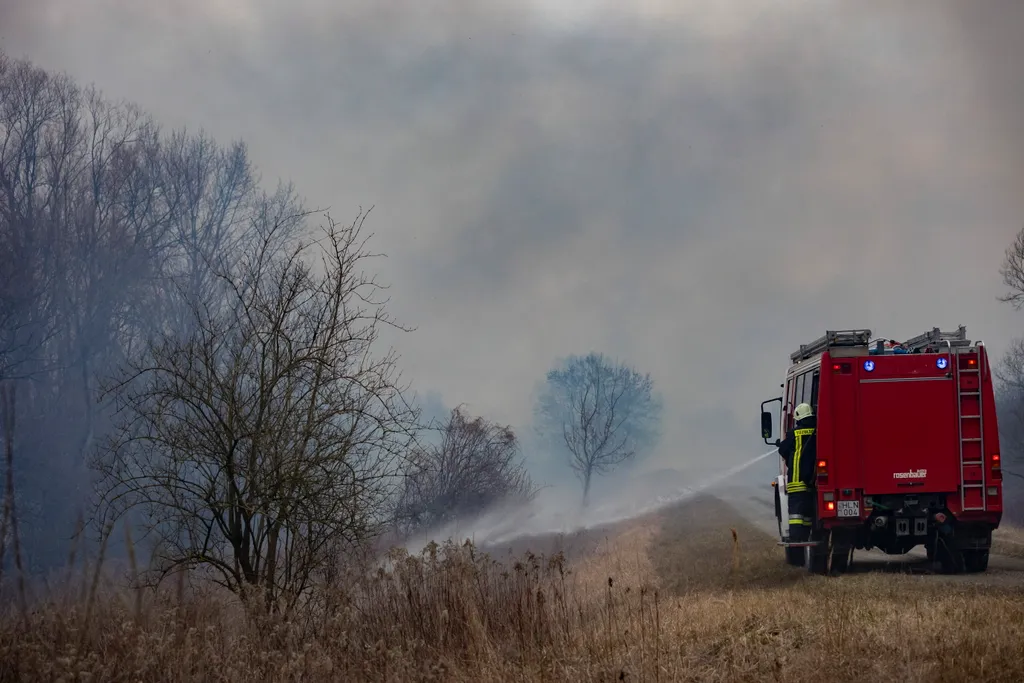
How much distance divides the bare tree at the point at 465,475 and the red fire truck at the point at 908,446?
10.8 m

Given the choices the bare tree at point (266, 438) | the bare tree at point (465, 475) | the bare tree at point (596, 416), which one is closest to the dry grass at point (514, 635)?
the bare tree at point (266, 438)

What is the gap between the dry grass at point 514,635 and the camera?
24.9 ft

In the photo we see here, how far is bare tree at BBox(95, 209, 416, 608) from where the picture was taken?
1152 centimetres

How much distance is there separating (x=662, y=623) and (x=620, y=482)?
6012 cm

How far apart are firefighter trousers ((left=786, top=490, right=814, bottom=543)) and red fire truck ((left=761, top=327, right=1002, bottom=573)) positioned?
0.27m

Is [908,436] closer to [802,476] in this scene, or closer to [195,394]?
[802,476]

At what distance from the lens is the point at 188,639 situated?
823cm

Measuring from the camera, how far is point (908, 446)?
47.2 feet

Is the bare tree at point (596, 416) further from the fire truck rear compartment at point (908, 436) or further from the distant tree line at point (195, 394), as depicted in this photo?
the fire truck rear compartment at point (908, 436)

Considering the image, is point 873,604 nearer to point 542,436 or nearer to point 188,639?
point 188,639

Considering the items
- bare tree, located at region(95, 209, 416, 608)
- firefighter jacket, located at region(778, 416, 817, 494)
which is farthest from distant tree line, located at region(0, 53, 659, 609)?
firefighter jacket, located at region(778, 416, 817, 494)

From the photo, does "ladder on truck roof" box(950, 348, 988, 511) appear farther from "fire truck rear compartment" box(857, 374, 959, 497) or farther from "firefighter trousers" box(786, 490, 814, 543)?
"firefighter trousers" box(786, 490, 814, 543)

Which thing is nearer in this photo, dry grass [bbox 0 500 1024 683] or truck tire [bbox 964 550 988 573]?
dry grass [bbox 0 500 1024 683]

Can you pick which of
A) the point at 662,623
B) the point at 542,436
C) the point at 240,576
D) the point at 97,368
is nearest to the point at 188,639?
the point at 240,576
